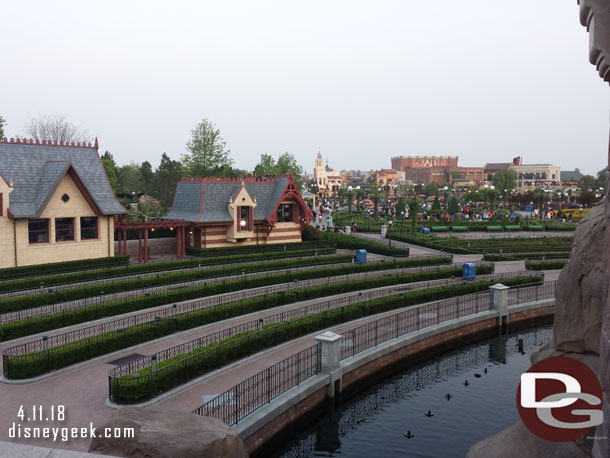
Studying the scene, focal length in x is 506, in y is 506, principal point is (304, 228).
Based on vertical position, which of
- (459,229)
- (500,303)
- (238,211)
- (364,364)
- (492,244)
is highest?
(238,211)

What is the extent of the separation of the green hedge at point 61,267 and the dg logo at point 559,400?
30.3 metres

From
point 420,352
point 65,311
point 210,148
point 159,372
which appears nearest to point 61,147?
point 65,311

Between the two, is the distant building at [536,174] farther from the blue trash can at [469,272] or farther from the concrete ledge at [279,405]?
the concrete ledge at [279,405]

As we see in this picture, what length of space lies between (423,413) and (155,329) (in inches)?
449

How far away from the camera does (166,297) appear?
26688 mm

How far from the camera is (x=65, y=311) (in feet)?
74.8

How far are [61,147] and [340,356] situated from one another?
28.3 m

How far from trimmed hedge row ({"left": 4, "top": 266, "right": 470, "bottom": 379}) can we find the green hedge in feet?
45.4

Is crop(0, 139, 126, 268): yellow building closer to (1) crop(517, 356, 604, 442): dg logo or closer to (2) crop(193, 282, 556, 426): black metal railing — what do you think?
(2) crop(193, 282, 556, 426): black metal railing

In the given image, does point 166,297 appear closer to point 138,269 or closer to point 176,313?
point 176,313

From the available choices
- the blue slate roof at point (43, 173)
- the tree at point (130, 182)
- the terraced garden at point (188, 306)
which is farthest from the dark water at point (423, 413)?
the tree at point (130, 182)

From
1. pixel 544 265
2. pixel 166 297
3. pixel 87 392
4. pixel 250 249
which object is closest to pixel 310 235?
pixel 250 249

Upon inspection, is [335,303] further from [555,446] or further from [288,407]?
[555,446]

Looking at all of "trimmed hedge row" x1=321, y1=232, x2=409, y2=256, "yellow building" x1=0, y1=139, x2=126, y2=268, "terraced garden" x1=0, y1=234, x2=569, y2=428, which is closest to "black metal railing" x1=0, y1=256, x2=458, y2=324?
"terraced garden" x1=0, y1=234, x2=569, y2=428
